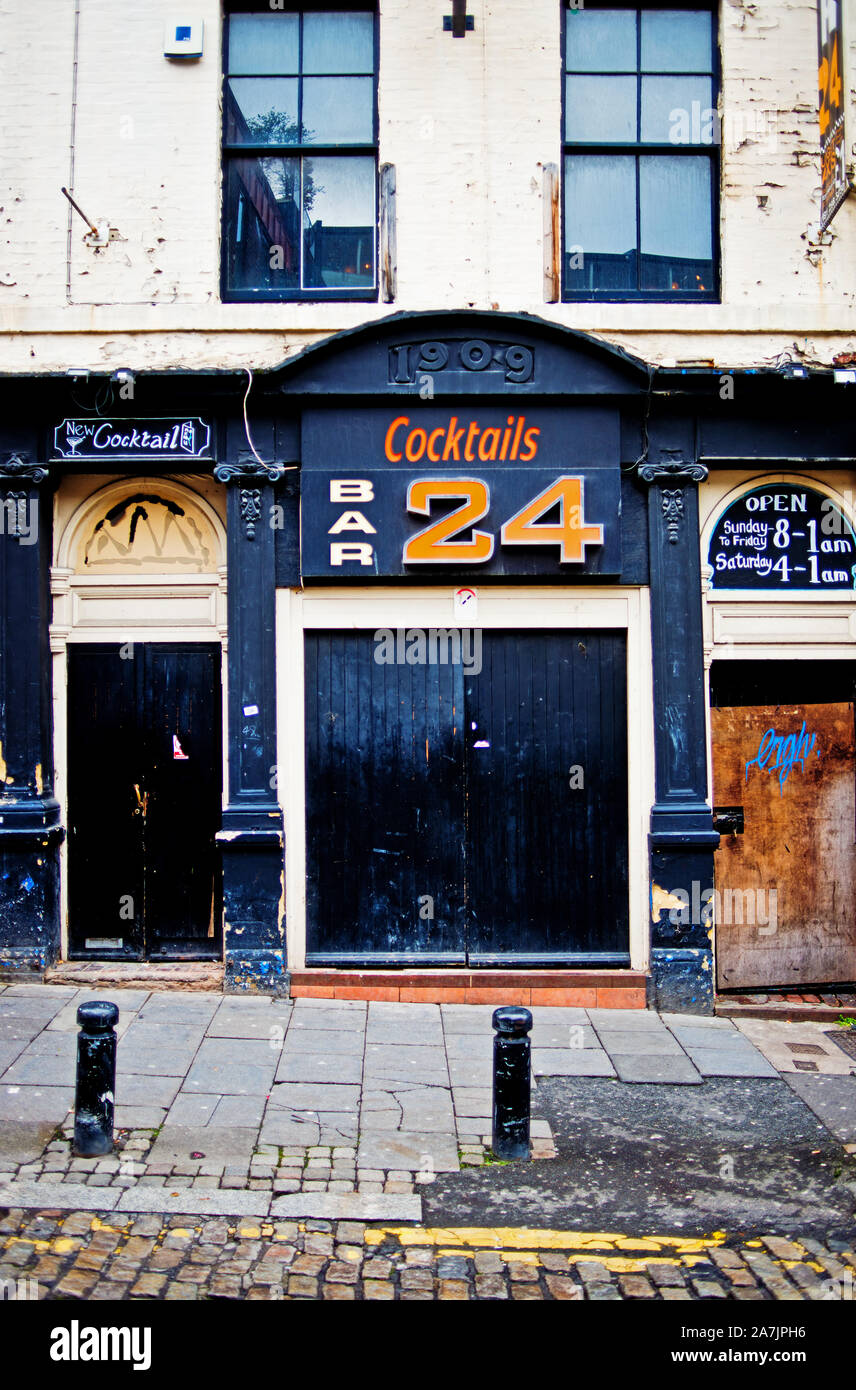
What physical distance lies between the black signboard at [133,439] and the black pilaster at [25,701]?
1.08 ft

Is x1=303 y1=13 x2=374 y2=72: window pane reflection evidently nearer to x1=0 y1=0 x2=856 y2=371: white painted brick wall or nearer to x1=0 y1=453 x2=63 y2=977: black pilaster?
x1=0 y1=0 x2=856 y2=371: white painted brick wall

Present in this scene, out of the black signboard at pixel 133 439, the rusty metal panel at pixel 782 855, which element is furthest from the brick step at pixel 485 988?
the black signboard at pixel 133 439

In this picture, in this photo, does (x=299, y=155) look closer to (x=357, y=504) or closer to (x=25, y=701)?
(x=357, y=504)

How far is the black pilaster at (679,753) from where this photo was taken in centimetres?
793

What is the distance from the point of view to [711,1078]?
6.66 meters

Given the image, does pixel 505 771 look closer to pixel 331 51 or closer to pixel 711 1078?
pixel 711 1078

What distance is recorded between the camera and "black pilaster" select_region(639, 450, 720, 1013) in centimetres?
793

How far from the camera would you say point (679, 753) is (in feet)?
26.5

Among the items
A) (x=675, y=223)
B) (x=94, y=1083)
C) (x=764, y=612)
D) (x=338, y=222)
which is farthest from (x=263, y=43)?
(x=94, y=1083)

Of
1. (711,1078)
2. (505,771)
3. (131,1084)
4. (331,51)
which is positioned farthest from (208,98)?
(711,1078)

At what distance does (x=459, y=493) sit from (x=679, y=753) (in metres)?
2.63

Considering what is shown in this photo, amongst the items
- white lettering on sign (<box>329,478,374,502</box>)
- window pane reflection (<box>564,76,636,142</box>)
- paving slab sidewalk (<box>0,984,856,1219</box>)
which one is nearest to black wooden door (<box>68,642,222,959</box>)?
paving slab sidewalk (<box>0,984,856,1219</box>)

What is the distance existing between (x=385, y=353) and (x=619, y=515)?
220cm

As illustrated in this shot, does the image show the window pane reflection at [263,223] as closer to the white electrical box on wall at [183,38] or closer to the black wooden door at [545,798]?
the white electrical box on wall at [183,38]
